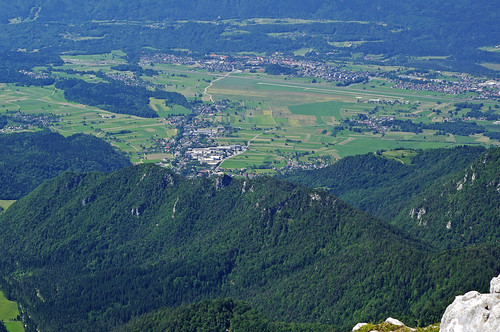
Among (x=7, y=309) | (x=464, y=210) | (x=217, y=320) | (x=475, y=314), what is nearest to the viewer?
(x=475, y=314)

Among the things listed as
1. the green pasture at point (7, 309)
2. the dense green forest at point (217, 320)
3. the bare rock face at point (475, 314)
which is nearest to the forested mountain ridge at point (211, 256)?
the green pasture at point (7, 309)

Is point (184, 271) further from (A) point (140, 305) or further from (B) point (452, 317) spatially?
(B) point (452, 317)

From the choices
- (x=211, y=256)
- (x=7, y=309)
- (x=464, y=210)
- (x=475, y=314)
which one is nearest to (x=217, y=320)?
(x=211, y=256)

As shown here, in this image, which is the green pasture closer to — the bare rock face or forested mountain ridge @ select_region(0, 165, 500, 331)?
forested mountain ridge @ select_region(0, 165, 500, 331)

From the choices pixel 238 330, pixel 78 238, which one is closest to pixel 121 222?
pixel 78 238

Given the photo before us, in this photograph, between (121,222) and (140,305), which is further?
(121,222)

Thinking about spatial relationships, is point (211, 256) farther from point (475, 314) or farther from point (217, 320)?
point (475, 314)
